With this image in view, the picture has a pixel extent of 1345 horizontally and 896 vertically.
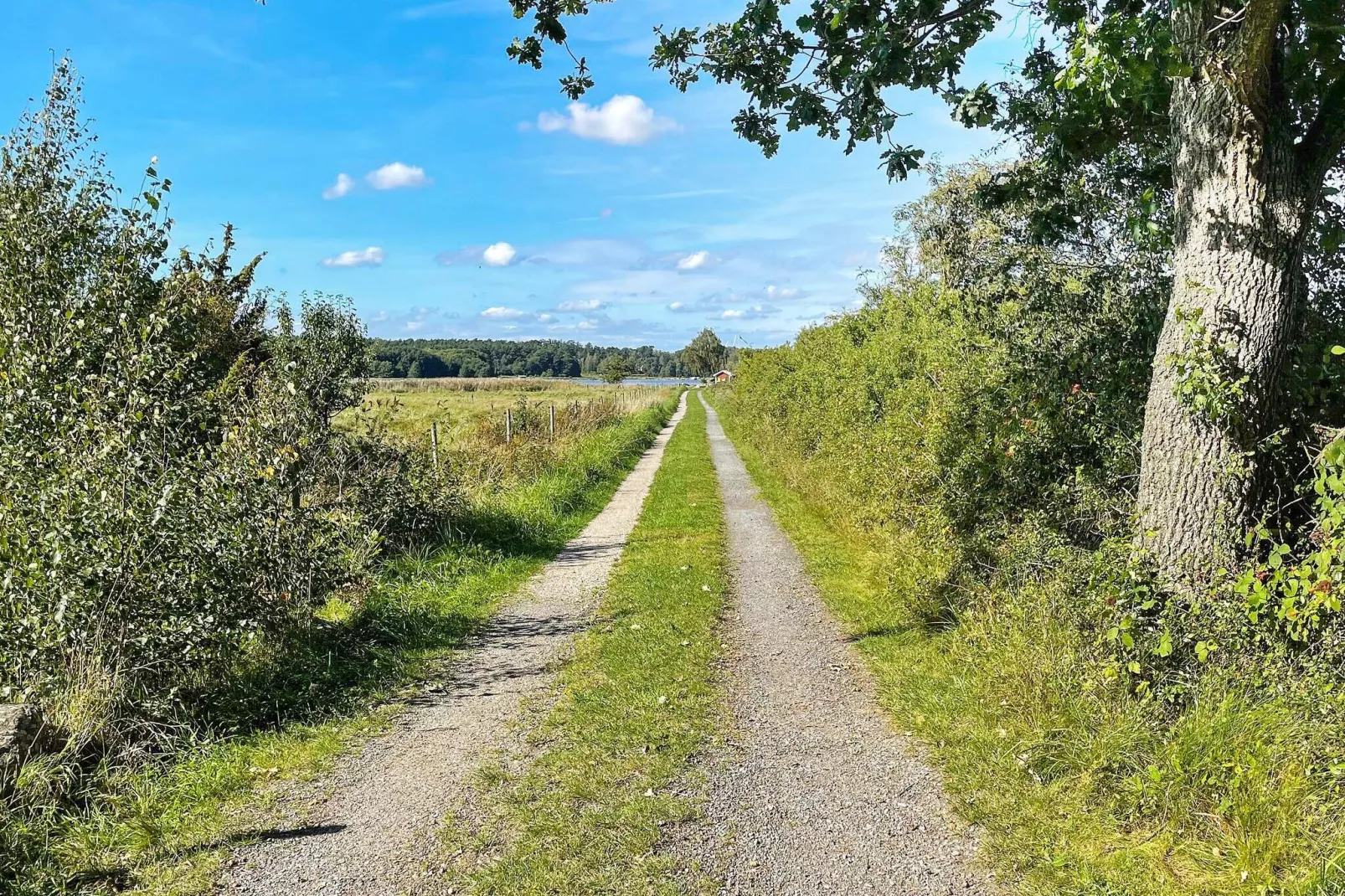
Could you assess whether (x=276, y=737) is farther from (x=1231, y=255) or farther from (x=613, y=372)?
(x=613, y=372)

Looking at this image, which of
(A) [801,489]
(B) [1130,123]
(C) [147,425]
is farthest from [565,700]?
(A) [801,489]

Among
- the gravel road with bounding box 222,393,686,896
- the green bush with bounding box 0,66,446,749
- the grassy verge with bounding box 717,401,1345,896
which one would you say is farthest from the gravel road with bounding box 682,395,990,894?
the green bush with bounding box 0,66,446,749

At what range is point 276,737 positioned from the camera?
16.6 feet

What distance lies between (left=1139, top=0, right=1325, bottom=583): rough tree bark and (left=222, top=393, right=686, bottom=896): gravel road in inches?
169

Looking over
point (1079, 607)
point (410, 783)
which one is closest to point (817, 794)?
point (1079, 607)

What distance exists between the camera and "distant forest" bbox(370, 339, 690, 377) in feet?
306

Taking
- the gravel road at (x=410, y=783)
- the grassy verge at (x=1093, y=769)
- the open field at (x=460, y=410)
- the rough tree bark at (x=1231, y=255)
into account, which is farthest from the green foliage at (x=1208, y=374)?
the open field at (x=460, y=410)

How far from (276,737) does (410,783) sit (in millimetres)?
1184

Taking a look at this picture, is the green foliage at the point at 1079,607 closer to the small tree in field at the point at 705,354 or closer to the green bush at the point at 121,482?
the green bush at the point at 121,482

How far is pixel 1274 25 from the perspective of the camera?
3.89 metres

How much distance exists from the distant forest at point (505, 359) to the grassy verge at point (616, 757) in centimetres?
6176

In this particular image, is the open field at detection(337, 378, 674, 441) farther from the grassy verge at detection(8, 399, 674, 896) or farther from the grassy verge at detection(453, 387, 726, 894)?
the grassy verge at detection(453, 387, 726, 894)

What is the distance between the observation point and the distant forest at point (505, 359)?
9312 centimetres

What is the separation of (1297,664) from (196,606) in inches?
252
